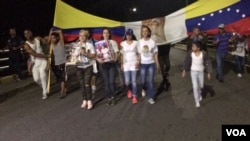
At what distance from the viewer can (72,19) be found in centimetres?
888

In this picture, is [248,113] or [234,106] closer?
[248,113]

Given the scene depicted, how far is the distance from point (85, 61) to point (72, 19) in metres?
1.59

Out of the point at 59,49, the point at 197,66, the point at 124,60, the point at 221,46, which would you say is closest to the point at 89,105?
the point at 124,60

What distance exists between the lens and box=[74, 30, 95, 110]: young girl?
777 cm

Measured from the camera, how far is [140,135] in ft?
19.2

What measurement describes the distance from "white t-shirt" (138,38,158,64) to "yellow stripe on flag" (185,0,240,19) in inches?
71.0

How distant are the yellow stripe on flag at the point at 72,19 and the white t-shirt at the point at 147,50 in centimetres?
165

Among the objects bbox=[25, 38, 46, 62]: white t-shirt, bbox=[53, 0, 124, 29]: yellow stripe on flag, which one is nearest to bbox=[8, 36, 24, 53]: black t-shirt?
bbox=[25, 38, 46, 62]: white t-shirt

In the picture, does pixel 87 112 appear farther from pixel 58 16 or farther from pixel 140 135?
pixel 58 16

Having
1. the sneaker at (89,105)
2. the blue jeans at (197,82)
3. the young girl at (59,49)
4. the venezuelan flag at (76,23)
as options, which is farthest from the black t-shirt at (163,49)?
the young girl at (59,49)

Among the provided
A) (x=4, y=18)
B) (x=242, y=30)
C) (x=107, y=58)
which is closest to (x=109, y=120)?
(x=107, y=58)

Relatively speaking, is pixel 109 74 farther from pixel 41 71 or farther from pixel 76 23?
pixel 41 71

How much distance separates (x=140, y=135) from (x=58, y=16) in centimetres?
433

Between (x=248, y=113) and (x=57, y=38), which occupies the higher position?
(x=57, y=38)
